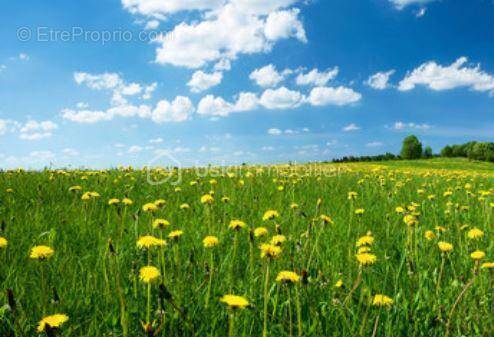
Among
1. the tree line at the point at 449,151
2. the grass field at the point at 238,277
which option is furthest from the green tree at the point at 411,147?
the grass field at the point at 238,277

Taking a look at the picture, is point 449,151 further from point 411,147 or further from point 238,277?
point 238,277

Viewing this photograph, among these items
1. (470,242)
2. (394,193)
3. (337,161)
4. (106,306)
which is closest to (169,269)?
(106,306)

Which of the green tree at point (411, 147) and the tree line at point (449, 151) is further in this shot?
the green tree at point (411, 147)

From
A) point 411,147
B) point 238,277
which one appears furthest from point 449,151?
point 238,277

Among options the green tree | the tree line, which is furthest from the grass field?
the green tree

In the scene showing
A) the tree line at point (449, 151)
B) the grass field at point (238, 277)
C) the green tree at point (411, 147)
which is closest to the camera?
the grass field at point (238, 277)

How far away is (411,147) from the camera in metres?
87.5

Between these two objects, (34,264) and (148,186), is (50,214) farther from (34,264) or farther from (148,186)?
(148,186)

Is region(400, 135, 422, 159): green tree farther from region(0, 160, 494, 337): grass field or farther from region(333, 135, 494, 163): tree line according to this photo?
region(0, 160, 494, 337): grass field

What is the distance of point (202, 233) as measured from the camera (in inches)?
148

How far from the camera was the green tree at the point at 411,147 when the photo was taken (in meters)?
87.6

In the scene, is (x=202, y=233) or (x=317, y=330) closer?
(x=317, y=330)

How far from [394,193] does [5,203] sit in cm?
671

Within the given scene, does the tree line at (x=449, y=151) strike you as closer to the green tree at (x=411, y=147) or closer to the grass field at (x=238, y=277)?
the green tree at (x=411, y=147)
